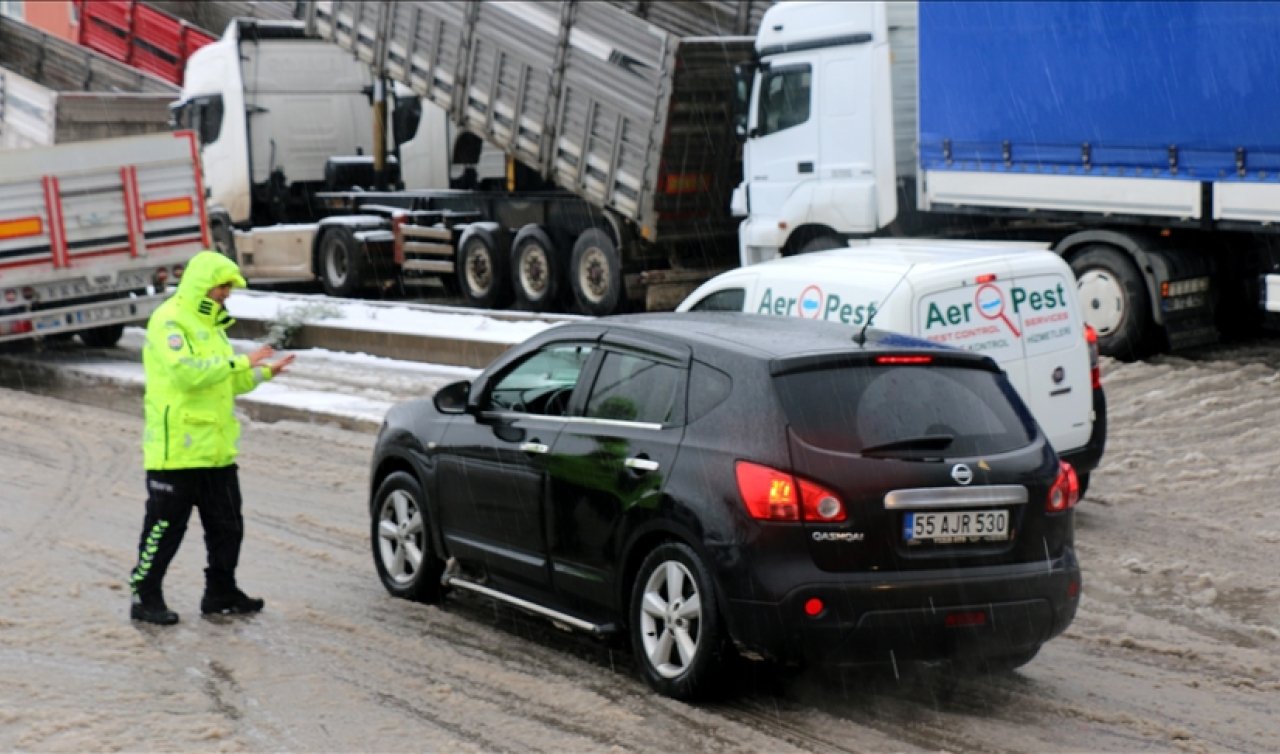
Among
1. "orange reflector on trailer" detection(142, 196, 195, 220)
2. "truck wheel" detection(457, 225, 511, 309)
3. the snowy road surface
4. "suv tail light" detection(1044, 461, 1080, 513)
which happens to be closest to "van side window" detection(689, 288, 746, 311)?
the snowy road surface

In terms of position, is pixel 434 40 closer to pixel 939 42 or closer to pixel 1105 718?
pixel 939 42

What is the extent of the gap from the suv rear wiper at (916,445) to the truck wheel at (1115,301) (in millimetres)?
8973

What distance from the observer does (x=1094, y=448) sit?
32.2 feet

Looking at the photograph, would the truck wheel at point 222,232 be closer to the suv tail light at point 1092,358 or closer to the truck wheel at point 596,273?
the truck wheel at point 596,273

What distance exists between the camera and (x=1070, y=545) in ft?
21.8

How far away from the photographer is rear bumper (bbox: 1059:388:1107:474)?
9727 millimetres

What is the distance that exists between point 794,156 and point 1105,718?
11740 mm

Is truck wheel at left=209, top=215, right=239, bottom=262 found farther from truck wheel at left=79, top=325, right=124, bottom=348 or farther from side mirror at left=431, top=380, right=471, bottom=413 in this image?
side mirror at left=431, top=380, right=471, bottom=413

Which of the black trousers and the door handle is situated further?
the black trousers

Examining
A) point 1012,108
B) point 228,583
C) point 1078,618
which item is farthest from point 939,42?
point 228,583

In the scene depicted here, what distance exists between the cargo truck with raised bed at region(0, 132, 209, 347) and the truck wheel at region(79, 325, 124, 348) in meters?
1.19

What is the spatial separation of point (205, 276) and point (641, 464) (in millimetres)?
2338

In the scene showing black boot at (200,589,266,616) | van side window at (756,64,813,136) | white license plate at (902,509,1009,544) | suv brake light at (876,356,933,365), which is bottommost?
black boot at (200,589,266,616)

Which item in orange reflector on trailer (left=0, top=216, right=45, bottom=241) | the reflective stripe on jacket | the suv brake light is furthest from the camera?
orange reflector on trailer (left=0, top=216, right=45, bottom=241)
